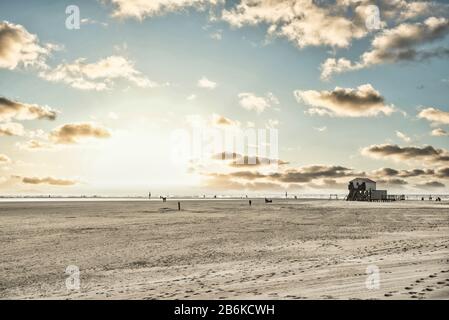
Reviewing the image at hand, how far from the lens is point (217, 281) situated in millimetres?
10961

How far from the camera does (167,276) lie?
1202 centimetres

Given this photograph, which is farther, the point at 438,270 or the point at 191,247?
the point at 191,247

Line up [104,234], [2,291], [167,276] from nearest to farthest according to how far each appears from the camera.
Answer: [2,291] → [167,276] → [104,234]

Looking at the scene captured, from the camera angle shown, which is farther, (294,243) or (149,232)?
(149,232)

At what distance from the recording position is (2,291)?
36.0ft

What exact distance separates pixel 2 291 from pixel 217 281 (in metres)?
6.54
